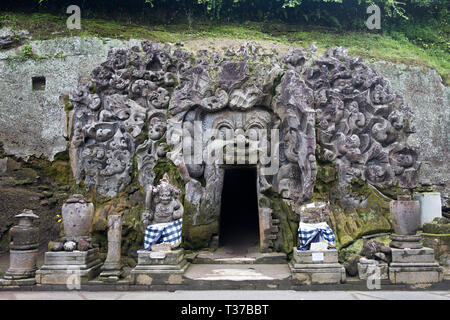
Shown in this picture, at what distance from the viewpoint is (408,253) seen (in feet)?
24.3

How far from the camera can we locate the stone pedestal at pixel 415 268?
729 cm

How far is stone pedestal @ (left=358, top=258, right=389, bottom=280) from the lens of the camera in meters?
7.37

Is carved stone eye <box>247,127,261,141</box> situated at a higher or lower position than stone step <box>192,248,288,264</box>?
higher

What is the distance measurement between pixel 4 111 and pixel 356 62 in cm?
1192

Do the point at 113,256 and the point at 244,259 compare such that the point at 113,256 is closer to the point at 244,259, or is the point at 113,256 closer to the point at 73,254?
the point at 73,254

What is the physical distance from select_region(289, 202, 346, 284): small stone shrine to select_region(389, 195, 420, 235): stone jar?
133 centimetres

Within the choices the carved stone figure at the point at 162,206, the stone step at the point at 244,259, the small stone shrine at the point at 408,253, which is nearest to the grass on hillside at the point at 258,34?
the carved stone figure at the point at 162,206

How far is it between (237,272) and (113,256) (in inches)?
102

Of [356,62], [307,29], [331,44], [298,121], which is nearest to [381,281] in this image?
[298,121]

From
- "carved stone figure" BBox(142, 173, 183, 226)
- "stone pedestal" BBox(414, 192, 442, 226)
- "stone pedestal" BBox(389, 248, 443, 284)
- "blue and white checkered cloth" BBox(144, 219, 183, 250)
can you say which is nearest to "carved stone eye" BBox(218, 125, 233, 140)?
"carved stone figure" BBox(142, 173, 183, 226)

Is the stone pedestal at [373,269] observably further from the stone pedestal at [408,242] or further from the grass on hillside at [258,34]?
the grass on hillside at [258,34]

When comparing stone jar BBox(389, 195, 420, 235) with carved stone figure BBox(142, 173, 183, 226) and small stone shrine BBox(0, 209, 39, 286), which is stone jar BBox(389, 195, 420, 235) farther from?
small stone shrine BBox(0, 209, 39, 286)

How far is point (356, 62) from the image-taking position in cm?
1041

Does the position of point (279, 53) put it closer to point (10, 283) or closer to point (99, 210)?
A: point (99, 210)
